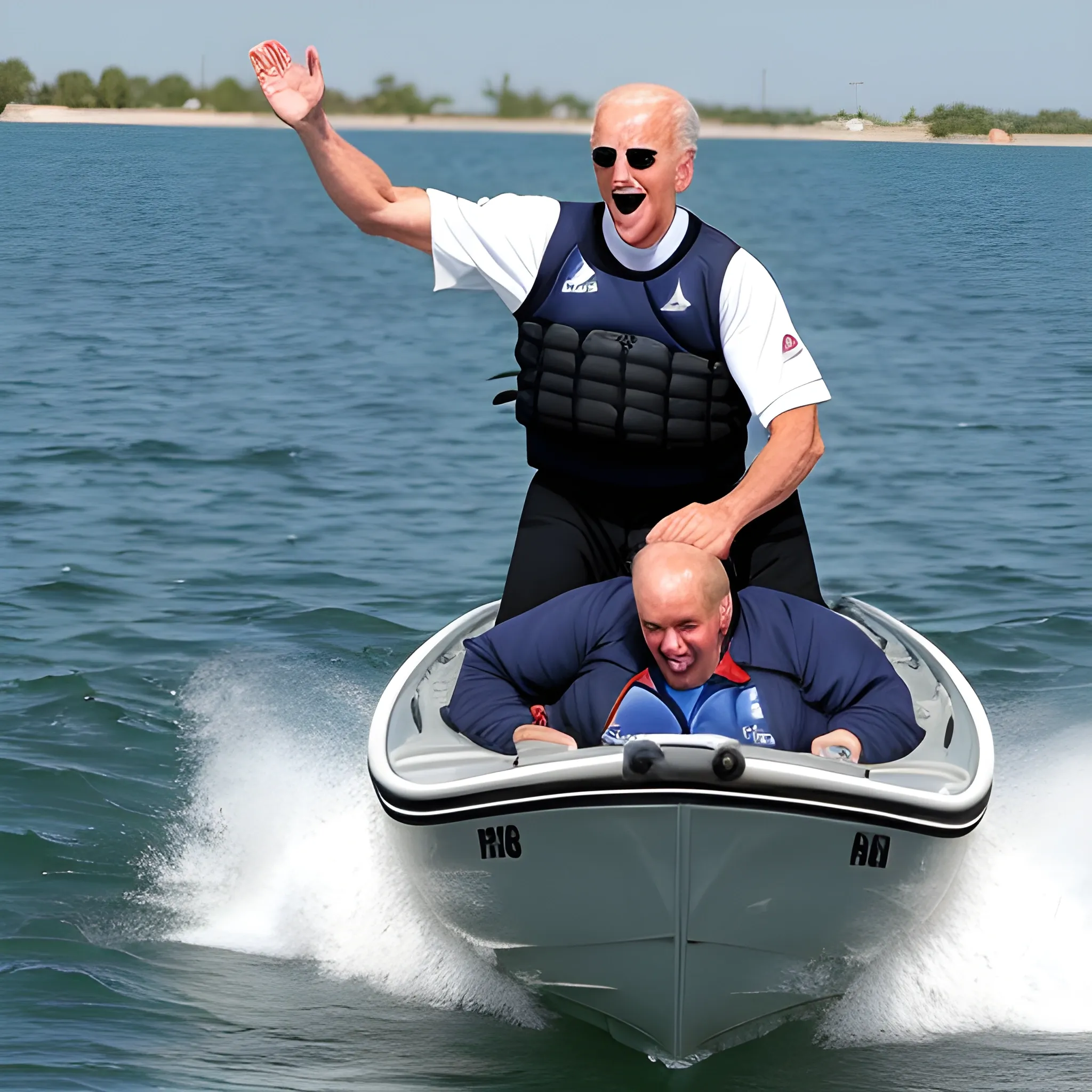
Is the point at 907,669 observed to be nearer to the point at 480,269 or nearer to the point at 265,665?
the point at 480,269

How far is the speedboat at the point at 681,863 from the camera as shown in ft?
13.0

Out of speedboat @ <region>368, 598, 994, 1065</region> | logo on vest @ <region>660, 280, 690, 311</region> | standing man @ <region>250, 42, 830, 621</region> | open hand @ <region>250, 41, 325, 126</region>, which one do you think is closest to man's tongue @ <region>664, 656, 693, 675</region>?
speedboat @ <region>368, 598, 994, 1065</region>

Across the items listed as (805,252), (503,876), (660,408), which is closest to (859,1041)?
(503,876)

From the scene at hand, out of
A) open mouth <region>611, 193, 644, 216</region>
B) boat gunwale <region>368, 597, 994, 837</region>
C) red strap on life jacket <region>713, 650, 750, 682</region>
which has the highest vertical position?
open mouth <region>611, 193, 644, 216</region>

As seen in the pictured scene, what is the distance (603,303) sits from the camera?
4906 millimetres

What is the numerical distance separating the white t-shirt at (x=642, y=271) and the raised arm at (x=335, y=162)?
8 cm

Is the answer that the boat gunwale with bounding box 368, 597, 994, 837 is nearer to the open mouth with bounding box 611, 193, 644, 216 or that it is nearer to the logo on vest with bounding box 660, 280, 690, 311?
the logo on vest with bounding box 660, 280, 690, 311

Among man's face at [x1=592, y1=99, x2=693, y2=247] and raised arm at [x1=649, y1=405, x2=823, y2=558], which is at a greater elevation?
man's face at [x1=592, y1=99, x2=693, y2=247]

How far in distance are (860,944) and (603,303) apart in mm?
1933

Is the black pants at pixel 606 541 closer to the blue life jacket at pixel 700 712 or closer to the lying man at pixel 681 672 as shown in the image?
the lying man at pixel 681 672

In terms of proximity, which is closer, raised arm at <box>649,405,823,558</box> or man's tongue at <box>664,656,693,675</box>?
man's tongue at <box>664,656,693,675</box>

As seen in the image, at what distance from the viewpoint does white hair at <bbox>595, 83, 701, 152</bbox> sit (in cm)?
459

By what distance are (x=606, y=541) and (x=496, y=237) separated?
0.98 m

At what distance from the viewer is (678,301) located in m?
4.84
